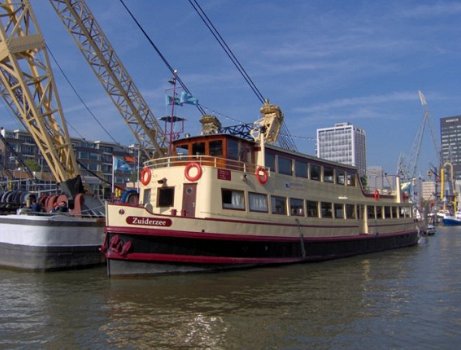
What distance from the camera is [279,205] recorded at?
66.4ft

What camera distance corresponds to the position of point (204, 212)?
1758cm

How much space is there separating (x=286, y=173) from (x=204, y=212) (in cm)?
522

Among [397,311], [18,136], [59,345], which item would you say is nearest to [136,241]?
[59,345]

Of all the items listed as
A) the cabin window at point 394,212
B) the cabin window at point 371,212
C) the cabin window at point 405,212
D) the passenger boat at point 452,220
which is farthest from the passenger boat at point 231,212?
the passenger boat at point 452,220

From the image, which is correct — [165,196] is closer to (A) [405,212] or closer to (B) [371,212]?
(B) [371,212]

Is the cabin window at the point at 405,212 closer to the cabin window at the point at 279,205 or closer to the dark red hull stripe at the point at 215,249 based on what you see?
the dark red hull stripe at the point at 215,249

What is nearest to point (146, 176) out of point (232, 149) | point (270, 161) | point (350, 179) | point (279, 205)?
point (232, 149)

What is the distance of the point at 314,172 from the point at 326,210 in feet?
5.95

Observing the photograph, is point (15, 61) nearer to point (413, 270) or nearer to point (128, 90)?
point (128, 90)

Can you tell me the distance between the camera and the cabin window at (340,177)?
24.9 metres

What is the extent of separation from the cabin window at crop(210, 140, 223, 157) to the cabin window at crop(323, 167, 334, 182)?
6653 mm

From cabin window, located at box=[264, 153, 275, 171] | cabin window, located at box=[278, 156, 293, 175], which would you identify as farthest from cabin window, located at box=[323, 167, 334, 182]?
cabin window, located at box=[264, 153, 275, 171]

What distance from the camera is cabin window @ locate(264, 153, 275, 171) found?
20531 mm

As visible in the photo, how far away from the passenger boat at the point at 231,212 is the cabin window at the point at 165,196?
4 centimetres
